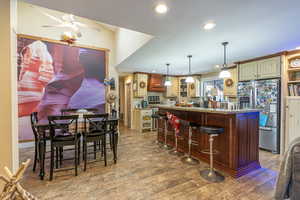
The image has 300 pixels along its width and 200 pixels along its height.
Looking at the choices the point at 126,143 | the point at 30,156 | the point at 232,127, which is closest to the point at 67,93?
the point at 30,156

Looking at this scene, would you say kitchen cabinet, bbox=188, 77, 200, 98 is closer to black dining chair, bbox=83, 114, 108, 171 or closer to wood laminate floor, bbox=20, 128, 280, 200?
wood laminate floor, bbox=20, 128, 280, 200

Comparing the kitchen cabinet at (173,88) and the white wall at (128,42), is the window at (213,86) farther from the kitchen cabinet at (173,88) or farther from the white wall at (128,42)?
the white wall at (128,42)

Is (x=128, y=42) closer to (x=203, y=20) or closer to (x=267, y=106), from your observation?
(x=203, y=20)

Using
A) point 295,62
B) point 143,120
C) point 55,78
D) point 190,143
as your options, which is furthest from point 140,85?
point 295,62

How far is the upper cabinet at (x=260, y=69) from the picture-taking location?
3.59 metres

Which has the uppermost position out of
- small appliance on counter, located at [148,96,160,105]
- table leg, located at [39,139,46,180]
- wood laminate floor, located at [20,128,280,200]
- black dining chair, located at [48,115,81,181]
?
small appliance on counter, located at [148,96,160,105]

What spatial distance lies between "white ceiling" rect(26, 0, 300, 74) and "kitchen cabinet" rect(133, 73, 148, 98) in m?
2.84

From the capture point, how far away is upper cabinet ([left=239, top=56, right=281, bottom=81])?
141 inches

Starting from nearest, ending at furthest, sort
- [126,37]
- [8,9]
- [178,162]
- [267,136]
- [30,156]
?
1. [8,9]
2. [178,162]
3. [30,156]
4. [267,136]
5. [126,37]

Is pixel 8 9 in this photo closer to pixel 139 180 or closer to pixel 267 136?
pixel 139 180

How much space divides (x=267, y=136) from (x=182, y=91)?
385 cm

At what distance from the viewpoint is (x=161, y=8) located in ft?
5.96

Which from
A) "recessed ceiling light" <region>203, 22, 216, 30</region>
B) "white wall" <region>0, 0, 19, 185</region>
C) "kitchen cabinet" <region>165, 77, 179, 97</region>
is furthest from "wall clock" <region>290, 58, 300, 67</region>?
"white wall" <region>0, 0, 19, 185</region>

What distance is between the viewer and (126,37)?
3.99 meters
